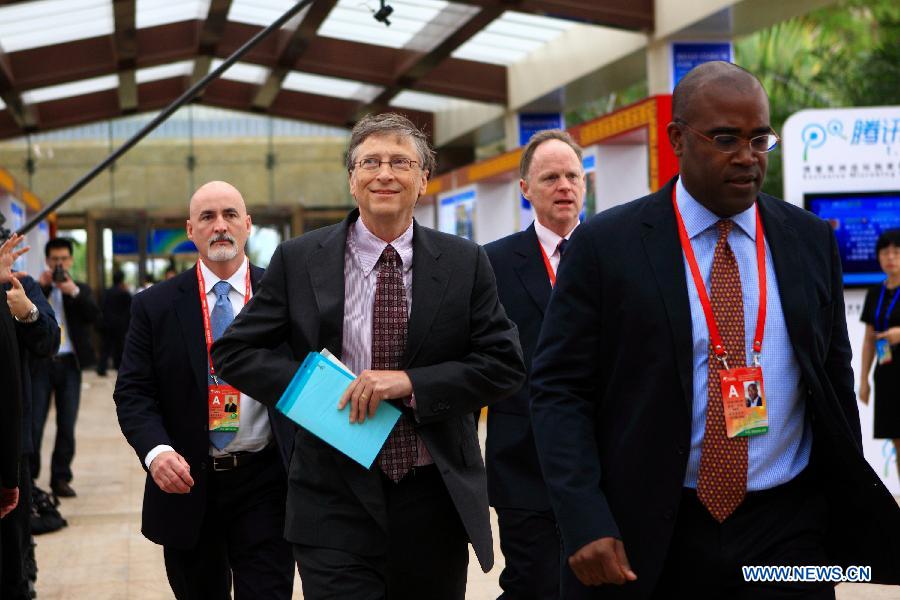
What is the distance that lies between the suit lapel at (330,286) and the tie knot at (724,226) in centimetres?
109

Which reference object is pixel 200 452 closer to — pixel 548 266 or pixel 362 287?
pixel 362 287

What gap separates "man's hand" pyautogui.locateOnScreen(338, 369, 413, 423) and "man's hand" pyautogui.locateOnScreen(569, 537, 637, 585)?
80cm

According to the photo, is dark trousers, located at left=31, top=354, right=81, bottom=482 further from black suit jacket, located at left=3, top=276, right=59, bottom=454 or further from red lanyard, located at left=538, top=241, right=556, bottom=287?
red lanyard, located at left=538, top=241, right=556, bottom=287

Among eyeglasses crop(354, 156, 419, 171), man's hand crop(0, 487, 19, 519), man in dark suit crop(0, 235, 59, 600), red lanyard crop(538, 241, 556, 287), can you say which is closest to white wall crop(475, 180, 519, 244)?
man in dark suit crop(0, 235, 59, 600)

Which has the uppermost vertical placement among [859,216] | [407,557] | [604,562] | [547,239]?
[859,216]

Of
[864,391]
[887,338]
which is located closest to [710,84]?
[887,338]

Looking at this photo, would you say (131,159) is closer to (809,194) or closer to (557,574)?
(809,194)

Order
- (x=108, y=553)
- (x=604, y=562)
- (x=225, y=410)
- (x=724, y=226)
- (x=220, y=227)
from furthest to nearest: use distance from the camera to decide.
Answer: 1. (x=108, y=553)
2. (x=220, y=227)
3. (x=225, y=410)
4. (x=724, y=226)
5. (x=604, y=562)

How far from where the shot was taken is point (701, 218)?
10.1ft

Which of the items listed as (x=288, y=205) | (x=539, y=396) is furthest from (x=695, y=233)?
(x=288, y=205)

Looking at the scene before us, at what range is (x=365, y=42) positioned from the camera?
67.9 feet

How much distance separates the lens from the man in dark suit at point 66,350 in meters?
10.7

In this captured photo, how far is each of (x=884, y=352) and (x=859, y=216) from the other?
1231mm

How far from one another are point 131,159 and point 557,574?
25.4m
